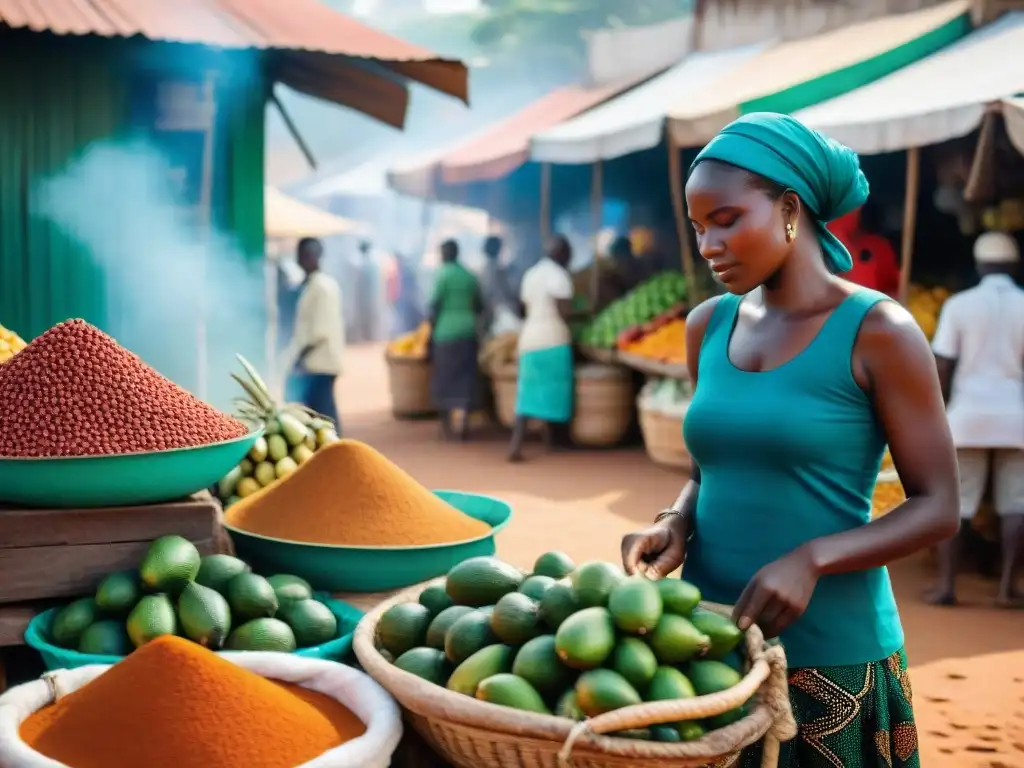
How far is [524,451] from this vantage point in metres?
9.81

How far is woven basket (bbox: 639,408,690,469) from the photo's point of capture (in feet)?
27.0

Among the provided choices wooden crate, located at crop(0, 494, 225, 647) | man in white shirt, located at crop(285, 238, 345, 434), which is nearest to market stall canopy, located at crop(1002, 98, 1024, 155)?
man in white shirt, located at crop(285, 238, 345, 434)

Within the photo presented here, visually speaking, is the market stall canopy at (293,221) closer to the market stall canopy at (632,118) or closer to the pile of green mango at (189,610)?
the market stall canopy at (632,118)

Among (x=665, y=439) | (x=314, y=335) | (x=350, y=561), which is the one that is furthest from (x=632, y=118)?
(x=350, y=561)

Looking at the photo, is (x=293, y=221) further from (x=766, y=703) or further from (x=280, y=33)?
(x=766, y=703)

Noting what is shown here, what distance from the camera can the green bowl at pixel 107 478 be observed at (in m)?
1.92

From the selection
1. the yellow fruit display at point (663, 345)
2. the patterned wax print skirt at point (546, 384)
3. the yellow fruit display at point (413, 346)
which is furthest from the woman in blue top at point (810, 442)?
the yellow fruit display at point (413, 346)

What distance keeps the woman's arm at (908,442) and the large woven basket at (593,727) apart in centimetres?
28

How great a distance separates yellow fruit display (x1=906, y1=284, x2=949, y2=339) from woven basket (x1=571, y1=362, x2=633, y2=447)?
298 cm

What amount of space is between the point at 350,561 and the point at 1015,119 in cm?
465

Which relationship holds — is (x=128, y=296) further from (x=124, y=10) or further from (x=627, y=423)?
(x=627, y=423)

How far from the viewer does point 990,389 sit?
5.17 metres

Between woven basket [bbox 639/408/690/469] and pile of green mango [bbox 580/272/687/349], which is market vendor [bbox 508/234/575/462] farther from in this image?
woven basket [bbox 639/408/690/469]

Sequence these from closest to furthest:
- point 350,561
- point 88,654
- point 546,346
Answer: point 88,654
point 350,561
point 546,346
